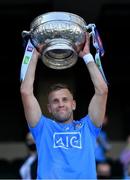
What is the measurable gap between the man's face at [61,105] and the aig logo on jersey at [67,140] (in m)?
0.09

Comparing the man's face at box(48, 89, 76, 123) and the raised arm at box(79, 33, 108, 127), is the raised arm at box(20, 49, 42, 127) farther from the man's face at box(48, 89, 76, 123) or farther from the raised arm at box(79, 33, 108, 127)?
the raised arm at box(79, 33, 108, 127)

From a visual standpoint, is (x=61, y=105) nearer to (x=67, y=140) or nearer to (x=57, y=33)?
(x=67, y=140)

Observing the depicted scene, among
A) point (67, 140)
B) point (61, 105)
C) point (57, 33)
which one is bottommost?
point (67, 140)

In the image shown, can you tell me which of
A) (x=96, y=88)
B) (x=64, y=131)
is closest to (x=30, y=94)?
(x=64, y=131)

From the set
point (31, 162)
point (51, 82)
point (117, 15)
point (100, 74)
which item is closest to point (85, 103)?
point (51, 82)

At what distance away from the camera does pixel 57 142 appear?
4324 millimetres

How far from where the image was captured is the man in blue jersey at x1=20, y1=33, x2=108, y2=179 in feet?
14.0

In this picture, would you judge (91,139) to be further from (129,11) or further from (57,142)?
(129,11)

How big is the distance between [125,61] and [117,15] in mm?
1098

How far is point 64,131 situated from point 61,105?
0.53 ft

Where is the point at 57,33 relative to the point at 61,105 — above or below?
above

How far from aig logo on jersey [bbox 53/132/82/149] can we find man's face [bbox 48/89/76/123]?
0.09m

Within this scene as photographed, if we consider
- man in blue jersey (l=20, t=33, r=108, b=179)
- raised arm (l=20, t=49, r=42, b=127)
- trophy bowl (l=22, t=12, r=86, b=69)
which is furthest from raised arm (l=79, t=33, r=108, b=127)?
raised arm (l=20, t=49, r=42, b=127)

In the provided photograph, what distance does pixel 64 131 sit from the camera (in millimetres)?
4367
